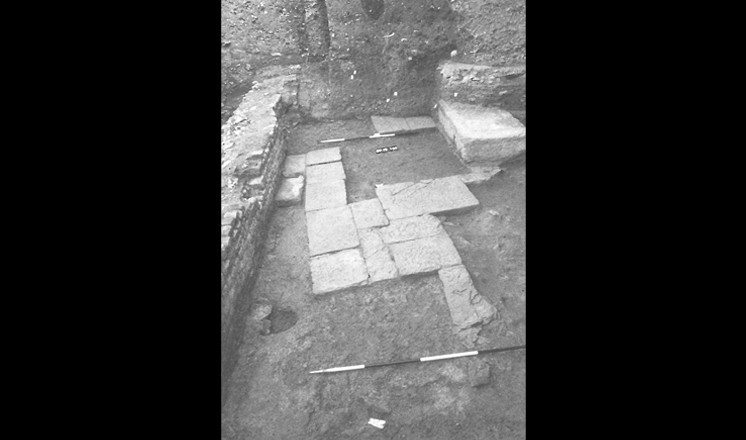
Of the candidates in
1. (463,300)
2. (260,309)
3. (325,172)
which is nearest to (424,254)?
(463,300)

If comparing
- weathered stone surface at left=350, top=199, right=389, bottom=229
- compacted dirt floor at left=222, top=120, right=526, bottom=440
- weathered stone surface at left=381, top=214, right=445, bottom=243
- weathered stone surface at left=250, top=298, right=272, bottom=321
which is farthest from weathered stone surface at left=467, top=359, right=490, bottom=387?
weathered stone surface at left=350, top=199, right=389, bottom=229

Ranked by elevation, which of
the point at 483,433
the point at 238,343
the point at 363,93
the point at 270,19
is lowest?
the point at 483,433

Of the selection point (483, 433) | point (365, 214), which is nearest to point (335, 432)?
point (483, 433)

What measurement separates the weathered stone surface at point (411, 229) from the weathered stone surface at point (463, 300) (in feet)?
1.74

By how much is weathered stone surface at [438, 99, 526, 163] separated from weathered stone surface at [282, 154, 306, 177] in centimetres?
181

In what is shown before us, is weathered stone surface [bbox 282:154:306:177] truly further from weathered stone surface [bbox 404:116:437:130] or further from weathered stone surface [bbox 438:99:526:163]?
weathered stone surface [bbox 438:99:526:163]

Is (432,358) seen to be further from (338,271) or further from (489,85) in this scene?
(489,85)

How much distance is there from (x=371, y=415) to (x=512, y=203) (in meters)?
2.58

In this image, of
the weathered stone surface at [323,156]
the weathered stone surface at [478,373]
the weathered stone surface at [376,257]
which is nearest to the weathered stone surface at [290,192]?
the weathered stone surface at [323,156]

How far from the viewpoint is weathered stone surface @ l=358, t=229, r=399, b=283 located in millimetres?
3602

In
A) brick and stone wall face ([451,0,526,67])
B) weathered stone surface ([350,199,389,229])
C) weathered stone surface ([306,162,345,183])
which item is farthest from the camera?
brick and stone wall face ([451,0,526,67])

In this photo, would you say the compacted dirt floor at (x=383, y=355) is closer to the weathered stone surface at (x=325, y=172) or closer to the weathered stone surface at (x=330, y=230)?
the weathered stone surface at (x=330, y=230)

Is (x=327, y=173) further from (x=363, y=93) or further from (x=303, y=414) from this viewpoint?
(x=303, y=414)

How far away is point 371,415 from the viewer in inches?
104
